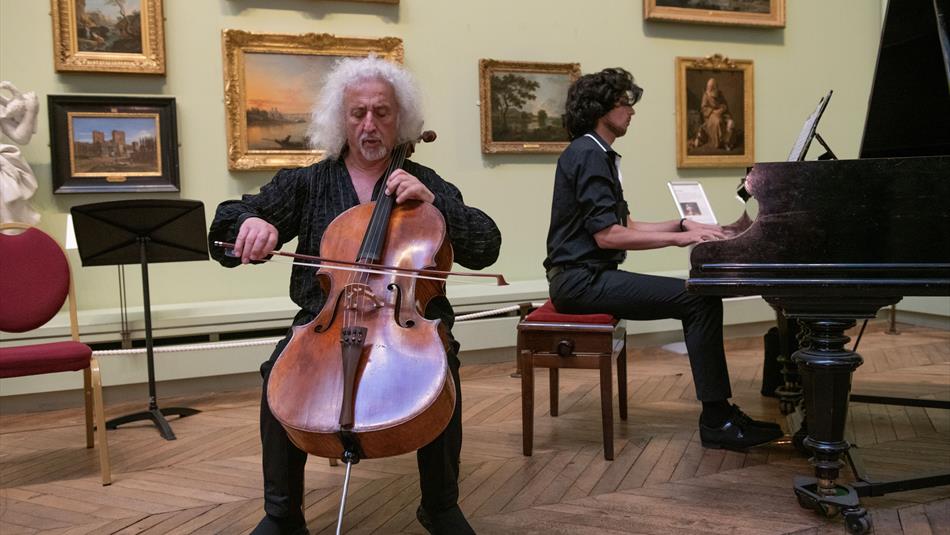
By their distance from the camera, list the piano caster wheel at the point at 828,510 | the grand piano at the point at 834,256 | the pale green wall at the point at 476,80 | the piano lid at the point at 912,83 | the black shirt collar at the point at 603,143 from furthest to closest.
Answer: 1. the pale green wall at the point at 476,80
2. the black shirt collar at the point at 603,143
3. the piano lid at the point at 912,83
4. the piano caster wheel at the point at 828,510
5. the grand piano at the point at 834,256

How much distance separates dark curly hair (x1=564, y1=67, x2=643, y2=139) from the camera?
125 inches

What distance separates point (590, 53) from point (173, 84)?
2.80 metres

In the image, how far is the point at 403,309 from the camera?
1.88 m

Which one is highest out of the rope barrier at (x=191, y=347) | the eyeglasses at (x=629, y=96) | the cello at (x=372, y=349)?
the eyeglasses at (x=629, y=96)

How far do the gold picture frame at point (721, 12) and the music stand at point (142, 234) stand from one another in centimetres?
363

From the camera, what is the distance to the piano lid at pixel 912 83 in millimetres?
2367

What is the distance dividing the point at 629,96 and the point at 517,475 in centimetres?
162

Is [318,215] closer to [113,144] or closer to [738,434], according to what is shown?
[738,434]

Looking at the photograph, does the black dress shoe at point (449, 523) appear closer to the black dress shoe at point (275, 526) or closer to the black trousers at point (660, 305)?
the black dress shoe at point (275, 526)

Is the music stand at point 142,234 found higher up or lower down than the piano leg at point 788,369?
higher up

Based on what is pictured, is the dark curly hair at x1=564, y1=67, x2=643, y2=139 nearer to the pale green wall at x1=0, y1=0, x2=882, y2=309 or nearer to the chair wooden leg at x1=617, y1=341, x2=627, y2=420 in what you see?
the chair wooden leg at x1=617, y1=341, x2=627, y2=420

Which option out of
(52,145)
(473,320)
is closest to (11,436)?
(52,145)

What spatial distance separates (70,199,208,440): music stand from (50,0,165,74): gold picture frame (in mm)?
1419

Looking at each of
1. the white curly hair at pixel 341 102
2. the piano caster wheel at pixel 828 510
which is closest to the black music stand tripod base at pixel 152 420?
the white curly hair at pixel 341 102
